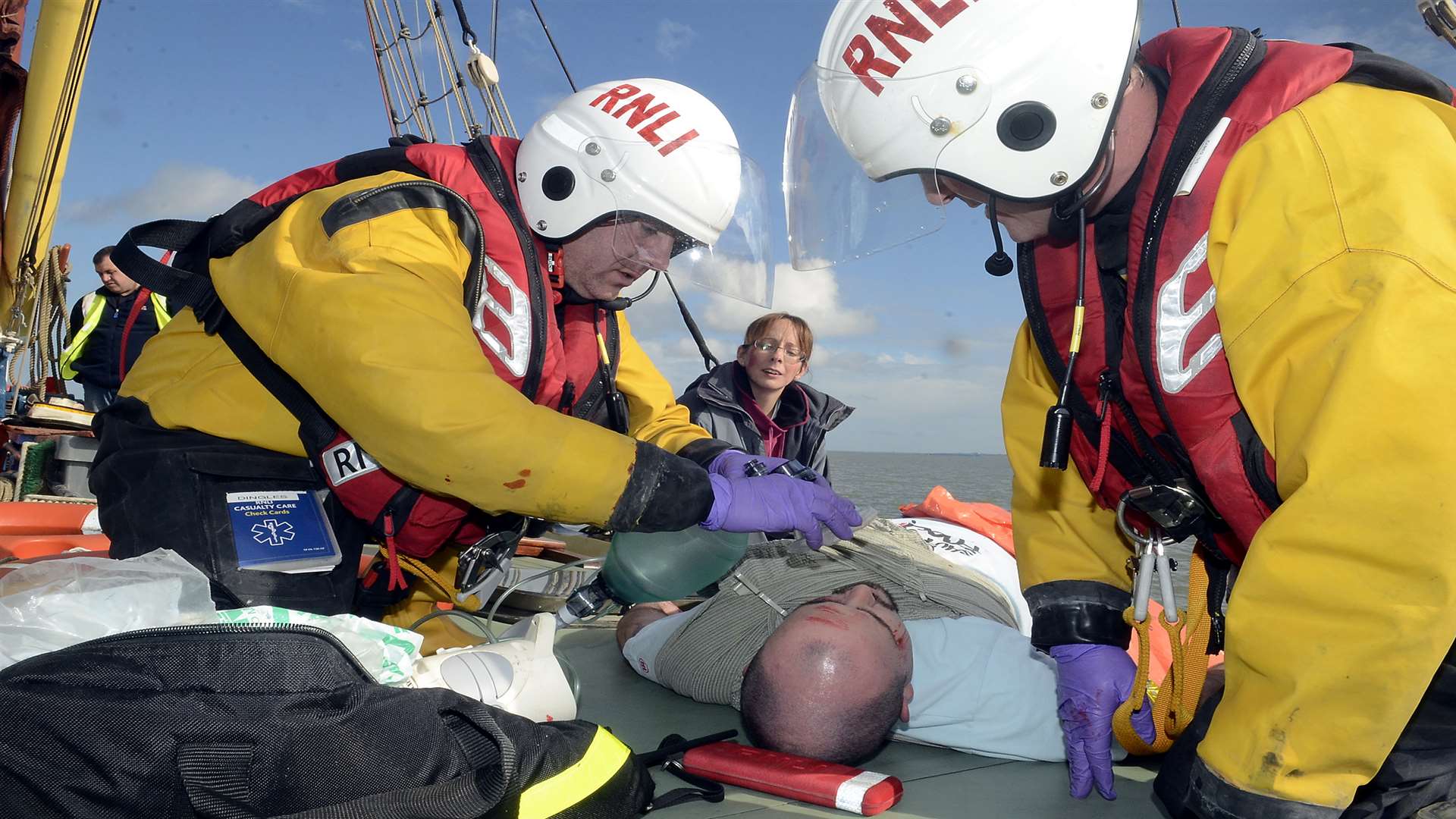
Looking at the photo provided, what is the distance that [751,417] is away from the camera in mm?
5043

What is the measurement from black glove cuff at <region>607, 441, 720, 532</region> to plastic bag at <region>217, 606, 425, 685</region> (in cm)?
54

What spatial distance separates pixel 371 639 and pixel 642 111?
61.7 inches

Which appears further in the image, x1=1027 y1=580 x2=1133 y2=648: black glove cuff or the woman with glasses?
the woman with glasses

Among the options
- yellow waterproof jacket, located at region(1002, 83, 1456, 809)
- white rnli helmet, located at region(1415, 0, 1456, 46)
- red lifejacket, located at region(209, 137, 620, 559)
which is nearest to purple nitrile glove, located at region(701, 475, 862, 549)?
red lifejacket, located at region(209, 137, 620, 559)

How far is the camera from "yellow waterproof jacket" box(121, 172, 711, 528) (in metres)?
2.10

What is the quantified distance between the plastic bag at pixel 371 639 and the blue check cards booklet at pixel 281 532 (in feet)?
1.71

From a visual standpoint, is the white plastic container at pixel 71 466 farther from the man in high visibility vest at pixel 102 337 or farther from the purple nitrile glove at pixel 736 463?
the purple nitrile glove at pixel 736 463

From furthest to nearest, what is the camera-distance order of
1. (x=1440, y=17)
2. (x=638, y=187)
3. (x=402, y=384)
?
(x=1440, y=17)
(x=638, y=187)
(x=402, y=384)

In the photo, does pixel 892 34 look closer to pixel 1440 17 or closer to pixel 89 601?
pixel 89 601

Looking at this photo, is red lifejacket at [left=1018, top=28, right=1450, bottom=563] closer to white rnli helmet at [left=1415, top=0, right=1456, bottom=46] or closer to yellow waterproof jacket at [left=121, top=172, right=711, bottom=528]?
yellow waterproof jacket at [left=121, top=172, right=711, bottom=528]

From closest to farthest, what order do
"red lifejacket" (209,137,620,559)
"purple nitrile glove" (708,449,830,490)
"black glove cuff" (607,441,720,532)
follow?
"black glove cuff" (607,441,720,532), "red lifejacket" (209,137,620,559), "purple nitrile glove" (708,449,830,490)

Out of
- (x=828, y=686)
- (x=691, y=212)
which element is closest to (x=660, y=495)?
(x=828, y=686)

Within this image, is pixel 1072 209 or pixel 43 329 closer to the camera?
pixel 1072 209

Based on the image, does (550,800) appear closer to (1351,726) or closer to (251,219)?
(1351,726)
